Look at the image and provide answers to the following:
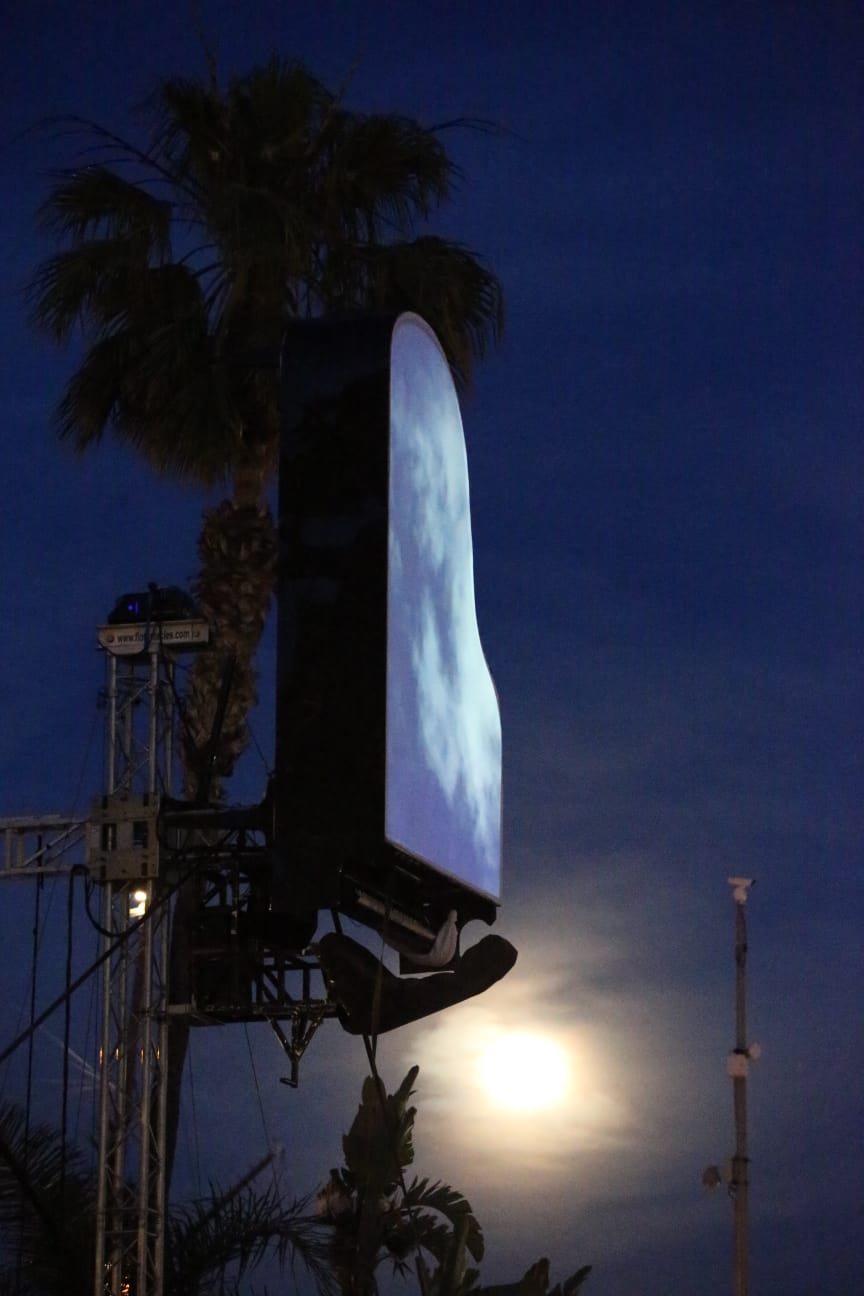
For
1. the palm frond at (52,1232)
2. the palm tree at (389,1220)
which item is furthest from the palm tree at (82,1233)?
the palm tree at (389,1220)

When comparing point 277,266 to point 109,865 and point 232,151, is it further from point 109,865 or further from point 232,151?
point 109,865

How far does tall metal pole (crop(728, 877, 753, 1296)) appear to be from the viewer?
17734 mm

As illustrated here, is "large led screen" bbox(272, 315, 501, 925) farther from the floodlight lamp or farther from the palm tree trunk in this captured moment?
the palm tree trunk

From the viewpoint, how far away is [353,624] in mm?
3527

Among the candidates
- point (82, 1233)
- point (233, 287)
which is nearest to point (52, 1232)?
point (82, 1233)

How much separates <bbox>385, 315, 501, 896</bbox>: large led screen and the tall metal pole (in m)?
14.0

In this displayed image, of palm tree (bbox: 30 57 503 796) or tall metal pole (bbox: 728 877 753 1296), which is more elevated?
palm tree (bbox: 30 57 503 796)

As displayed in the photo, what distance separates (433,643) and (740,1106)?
1534 centimetres

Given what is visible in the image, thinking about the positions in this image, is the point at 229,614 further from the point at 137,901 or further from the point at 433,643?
the point at 433,643

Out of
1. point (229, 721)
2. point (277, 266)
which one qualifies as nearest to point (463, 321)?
point (277, 266)

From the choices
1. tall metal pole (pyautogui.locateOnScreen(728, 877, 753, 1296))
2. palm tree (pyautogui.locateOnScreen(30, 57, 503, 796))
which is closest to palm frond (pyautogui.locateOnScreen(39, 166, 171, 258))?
palm tree (pyautogui.locateOnScreen(30, 57, 503, 796))

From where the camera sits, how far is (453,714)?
4.23 meters

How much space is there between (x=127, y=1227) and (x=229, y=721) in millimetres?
4052

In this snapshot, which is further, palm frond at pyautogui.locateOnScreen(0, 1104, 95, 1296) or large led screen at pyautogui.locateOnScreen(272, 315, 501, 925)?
palm frond at pyautogui.locateOnScreen(0, 1104, 95, 1296)
